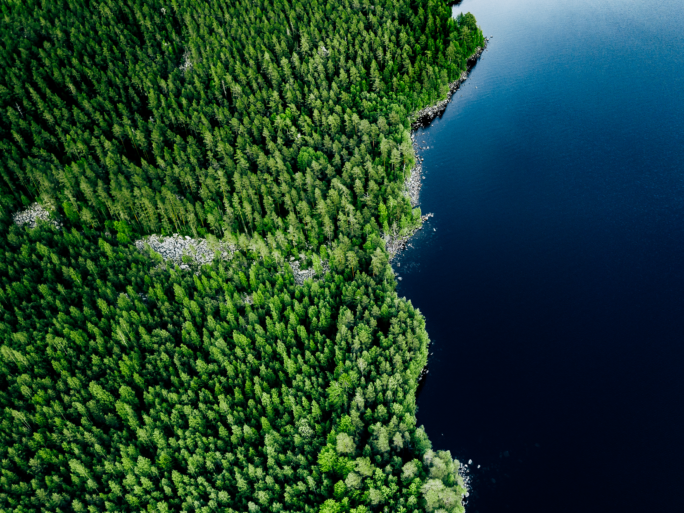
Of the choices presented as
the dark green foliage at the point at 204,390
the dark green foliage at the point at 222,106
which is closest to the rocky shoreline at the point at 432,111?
the dark green foliage at the point at 222,106

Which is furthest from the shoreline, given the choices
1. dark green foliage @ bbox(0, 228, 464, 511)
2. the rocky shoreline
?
dark green foliage @ bbox(0, 228, 464, 511)

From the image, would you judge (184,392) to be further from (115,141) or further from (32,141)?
(32,141)

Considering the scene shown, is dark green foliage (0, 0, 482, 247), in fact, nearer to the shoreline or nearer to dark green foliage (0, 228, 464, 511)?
the shoreline

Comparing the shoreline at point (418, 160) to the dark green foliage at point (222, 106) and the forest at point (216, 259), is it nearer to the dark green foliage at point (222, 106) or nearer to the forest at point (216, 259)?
the forest at point (216, 259)

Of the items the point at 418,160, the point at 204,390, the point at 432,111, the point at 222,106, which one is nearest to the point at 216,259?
the point at 204,390

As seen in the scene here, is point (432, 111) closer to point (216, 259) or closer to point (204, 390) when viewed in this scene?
point (216, 259)
